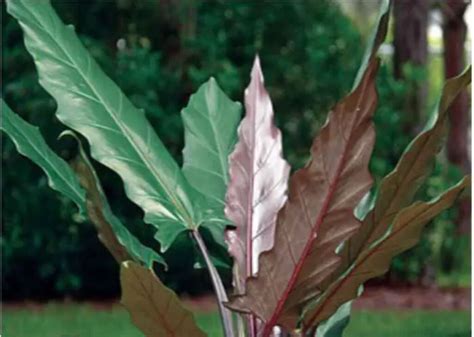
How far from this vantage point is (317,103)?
670 cm

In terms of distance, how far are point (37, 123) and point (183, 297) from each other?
132cm

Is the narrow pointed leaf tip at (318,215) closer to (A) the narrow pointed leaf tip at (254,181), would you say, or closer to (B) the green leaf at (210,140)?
(A) the narrow pointed leaf tip at (254,181)

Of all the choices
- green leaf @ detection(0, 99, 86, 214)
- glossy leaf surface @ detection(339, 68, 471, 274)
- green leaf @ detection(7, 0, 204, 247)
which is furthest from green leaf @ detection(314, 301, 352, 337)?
green leaf @ detection(0, 99, 86, 214)

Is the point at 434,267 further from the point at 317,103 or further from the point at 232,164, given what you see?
the point at 232,164

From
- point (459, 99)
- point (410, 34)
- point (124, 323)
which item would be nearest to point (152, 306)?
point (124, 323)

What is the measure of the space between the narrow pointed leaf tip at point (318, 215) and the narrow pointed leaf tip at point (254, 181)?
0.09m

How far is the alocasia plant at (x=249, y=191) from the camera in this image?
4.56 feet

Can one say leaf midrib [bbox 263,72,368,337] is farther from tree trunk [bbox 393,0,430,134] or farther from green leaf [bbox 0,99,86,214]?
tree trunk [bbox 393,0,430,134]

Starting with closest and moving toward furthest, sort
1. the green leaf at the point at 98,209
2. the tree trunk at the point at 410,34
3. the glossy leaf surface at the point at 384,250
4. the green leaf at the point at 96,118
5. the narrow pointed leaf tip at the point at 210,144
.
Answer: the glossy leaf surface at the point at 384,250 < the green leaf at the point at 98,209 < the green leaf at the point at 96,118 < the narrow pointed leaf tip at the point at 210,144 < the tree trunk at the point at 410,34

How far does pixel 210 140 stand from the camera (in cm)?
192

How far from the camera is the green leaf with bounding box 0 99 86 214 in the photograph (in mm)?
1759

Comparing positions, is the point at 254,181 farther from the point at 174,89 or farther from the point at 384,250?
the point at 174,89

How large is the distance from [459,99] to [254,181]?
628 centimetres

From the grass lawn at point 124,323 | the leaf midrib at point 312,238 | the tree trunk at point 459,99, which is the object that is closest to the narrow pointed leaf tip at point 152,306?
the leaf midrib at point 312,238
